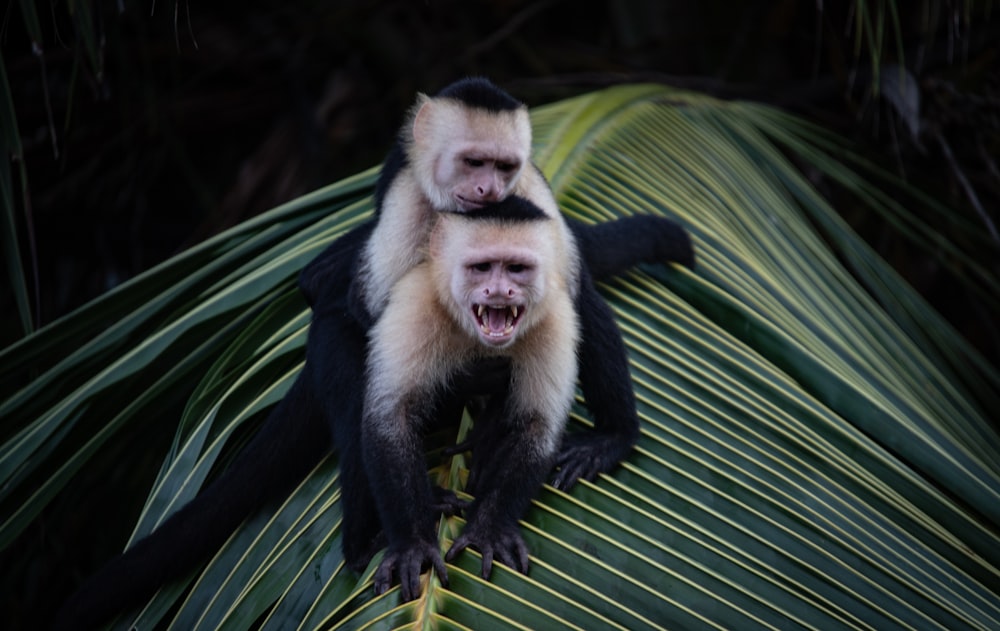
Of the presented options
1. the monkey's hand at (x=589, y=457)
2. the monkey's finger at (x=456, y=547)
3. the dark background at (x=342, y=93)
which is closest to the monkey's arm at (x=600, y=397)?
the monkey's hand at (x=589, y=457)

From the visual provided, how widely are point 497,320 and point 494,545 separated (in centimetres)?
63

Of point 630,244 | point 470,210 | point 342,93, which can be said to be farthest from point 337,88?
point 470,210

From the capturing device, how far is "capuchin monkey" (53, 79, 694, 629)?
8.06ft

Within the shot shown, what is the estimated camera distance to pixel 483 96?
3.16m

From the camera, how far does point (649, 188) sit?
3.50 meters

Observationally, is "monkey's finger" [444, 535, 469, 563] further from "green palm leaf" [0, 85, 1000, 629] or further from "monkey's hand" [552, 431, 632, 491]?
"monkey's hand" [552, 431, 632, 491]

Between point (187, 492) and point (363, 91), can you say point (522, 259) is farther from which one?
point (363, 91)

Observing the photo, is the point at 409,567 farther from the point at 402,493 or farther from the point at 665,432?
the point at 665,432

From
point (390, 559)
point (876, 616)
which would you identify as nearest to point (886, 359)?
point (876, 616)

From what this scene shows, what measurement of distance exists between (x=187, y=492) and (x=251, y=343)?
556 mm

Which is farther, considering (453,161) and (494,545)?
(453,161)

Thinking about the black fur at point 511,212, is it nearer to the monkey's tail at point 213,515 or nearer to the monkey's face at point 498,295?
the monkey's face at point 498,295

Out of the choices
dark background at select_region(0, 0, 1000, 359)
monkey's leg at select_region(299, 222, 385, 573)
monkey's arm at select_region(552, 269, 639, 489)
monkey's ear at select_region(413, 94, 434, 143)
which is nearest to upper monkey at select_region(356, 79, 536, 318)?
monkey's ear at select_region(413, 94, 434, 143)

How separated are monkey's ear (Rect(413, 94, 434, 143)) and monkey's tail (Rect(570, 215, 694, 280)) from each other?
23.2 inches
